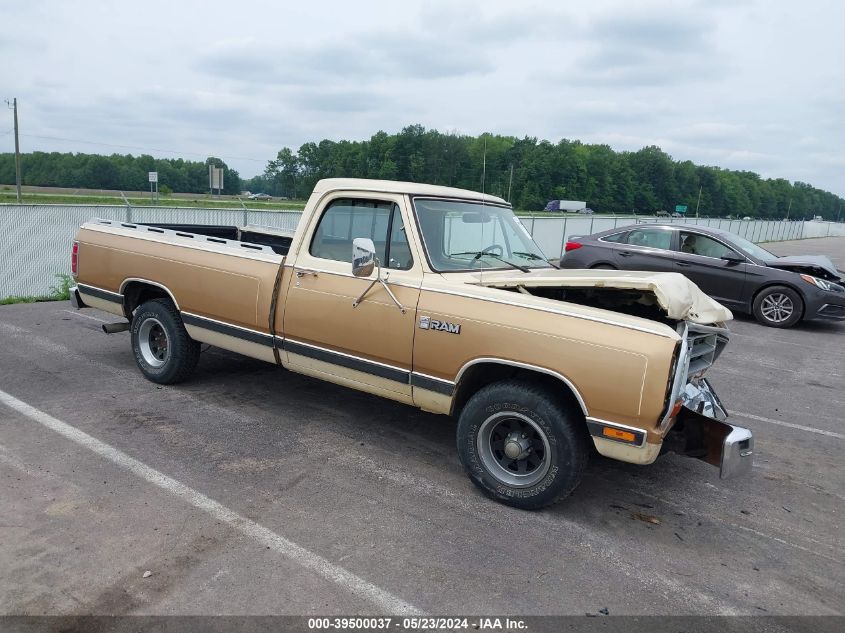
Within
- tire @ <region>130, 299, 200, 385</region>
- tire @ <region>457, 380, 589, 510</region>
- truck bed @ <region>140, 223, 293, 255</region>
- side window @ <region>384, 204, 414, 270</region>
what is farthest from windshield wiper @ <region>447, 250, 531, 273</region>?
truck bed @ <region>140, 223, 293, 255</region>

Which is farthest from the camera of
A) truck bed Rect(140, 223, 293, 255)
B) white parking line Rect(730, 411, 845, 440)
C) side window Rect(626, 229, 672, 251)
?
side window Rect(626, 229, 672, 251)

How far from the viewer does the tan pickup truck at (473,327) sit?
3.67 meters

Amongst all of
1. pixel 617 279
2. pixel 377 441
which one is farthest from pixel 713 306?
pixel 377 441

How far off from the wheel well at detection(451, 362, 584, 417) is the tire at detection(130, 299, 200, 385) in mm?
2831

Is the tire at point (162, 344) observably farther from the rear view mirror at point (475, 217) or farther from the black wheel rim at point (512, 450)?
the black wheel rim at point (512, 450)

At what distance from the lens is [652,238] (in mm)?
12078

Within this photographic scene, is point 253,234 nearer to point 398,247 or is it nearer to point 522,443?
point 398,247

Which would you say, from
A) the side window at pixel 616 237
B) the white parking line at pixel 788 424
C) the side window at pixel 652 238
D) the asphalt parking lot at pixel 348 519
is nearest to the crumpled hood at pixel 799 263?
the side window at pixel 652 238

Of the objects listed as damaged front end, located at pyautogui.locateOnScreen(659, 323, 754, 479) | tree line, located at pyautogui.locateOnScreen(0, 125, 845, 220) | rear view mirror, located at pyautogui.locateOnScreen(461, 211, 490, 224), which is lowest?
damaged front end, located at pyautogui.locateOnScreen(659, 323, 754, 479)

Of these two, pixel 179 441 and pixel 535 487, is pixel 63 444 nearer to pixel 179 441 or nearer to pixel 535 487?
pixel 179 441

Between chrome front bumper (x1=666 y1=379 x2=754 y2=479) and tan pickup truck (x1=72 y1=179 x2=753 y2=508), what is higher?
tan pickup truck (x1=72 y1=179 x2=753 y2=508)

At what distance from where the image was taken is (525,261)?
5.12 m

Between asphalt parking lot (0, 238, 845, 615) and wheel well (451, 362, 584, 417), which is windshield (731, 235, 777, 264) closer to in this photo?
asphalt parking lot (0, 238, 845, 615)

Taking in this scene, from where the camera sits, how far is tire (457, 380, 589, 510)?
3.82 m
